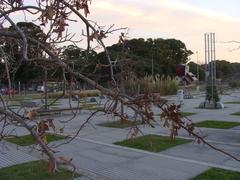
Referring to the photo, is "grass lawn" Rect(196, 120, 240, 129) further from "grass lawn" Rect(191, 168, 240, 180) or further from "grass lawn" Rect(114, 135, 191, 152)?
"grass lawn" Rect(191, 168, 240, 180)

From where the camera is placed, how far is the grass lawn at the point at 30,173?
8562 mm

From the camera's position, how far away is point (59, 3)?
2.55 metres

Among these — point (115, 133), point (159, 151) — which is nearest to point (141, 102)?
point (159, 151)

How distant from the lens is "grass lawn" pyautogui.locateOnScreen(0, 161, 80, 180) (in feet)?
28.1

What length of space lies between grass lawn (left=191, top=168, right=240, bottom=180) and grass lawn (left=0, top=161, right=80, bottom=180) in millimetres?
2474

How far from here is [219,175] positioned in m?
8.77

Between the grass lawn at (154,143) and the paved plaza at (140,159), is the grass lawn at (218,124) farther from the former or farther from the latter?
the grass lawn at (154,143)

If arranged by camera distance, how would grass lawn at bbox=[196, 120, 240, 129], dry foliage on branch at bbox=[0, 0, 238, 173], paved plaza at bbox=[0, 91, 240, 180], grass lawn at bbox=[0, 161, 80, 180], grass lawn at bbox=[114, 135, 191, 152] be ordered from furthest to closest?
grass lawn at bbox=[196, 120, 240, 129], grass lawn at bbox=[114, 135, 191, 152], paved plaza at bbox=[0, 91, 240, 180], grass lawn at bbox=[0, 161, 80, 180], dry foliage on branch at bbox=[0, 0, 238, 173]

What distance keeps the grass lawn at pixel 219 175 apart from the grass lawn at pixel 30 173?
8.12ft

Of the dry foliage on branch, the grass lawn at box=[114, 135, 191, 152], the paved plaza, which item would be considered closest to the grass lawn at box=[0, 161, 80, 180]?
the paved plaza

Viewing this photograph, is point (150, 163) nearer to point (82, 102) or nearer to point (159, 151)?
point (159, 151)

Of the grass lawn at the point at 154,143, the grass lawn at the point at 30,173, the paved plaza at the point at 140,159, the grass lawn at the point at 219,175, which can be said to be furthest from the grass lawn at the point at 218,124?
the grass lawn at the point at 30,173

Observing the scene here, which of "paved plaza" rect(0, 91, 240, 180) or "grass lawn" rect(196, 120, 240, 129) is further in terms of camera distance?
"grass lawn" rect(196, 120, 240, 129)

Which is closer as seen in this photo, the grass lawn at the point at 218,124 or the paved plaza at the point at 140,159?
the paved plaza at the point at 140,159
